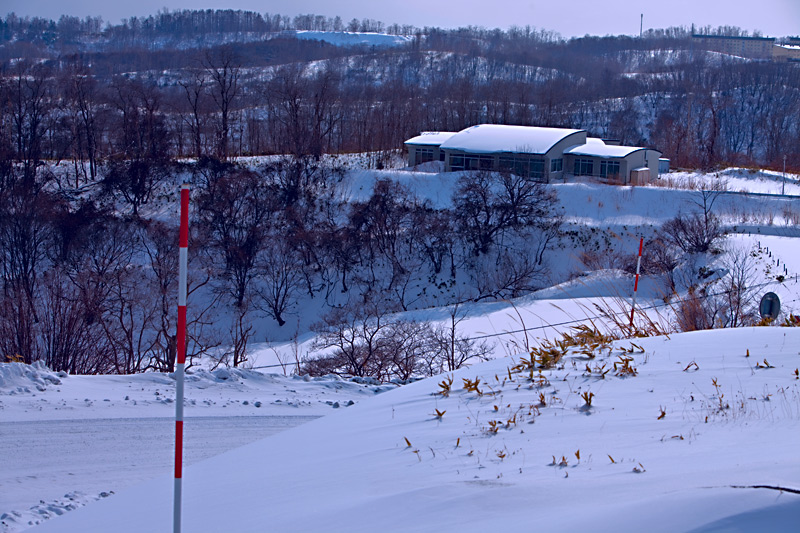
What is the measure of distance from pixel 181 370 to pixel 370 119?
6042 centimetres

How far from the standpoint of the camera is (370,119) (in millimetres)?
63094

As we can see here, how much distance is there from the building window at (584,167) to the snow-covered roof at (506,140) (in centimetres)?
180

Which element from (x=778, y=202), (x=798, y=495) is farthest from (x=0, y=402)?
(x=778, y=202)

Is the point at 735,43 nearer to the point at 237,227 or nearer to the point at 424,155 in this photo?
the point at 424,155

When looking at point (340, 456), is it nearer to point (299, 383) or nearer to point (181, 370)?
point (181, 370)

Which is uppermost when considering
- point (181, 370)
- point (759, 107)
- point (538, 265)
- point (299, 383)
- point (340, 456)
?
point (759, 107)

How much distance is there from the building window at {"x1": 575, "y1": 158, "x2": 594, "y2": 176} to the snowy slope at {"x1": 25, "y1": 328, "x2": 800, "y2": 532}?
1491 inches

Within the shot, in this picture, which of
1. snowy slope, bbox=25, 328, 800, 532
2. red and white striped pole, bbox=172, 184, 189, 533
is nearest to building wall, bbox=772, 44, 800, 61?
snowy slope, bbox=25, 328, 800, 532

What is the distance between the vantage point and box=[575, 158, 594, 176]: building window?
4301 cm

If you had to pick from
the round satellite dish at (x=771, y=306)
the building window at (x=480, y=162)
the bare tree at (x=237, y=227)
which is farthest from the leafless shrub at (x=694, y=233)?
the round satellite dish at (x=771, y=306)

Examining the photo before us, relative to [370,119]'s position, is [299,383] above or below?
below

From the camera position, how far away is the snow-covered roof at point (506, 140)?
140 feet

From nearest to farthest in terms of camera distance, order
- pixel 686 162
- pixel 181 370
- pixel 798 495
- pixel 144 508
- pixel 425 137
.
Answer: pixel 798 495 → pixel 181 370 → pixel 144 508 → pixel 425 137 → pixel 686 162

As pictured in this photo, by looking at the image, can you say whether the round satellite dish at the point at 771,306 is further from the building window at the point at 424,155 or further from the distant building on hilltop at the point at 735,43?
the distant building on hilltop at the point at 735,43
